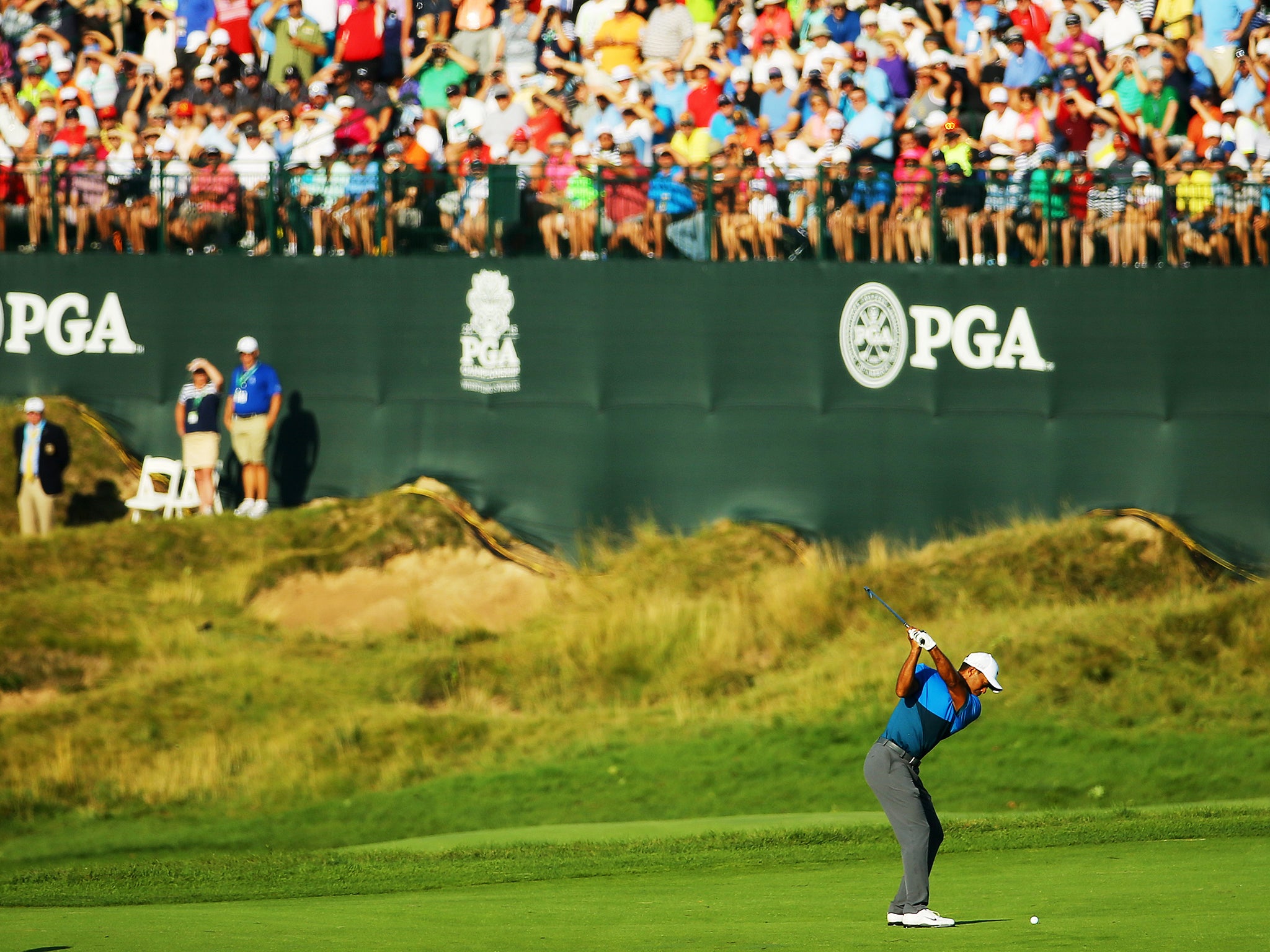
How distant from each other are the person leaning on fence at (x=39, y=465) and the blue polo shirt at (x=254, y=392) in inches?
90.0

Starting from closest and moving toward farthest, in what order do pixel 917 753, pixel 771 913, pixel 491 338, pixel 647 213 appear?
pixel 917 753, pixel 771 913, pixel 647 213, pixel 491 338

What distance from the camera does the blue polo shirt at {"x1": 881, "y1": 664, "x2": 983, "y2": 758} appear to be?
9.20m

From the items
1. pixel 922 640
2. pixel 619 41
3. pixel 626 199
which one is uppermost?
pixel 619 41

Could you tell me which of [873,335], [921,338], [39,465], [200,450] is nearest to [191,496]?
[200,450]

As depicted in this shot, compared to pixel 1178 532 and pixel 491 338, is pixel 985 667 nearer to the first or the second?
pixel 1178 532

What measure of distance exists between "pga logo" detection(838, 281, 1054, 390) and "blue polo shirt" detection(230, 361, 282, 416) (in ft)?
23.7

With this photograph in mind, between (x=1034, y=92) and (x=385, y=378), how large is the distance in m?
8.91

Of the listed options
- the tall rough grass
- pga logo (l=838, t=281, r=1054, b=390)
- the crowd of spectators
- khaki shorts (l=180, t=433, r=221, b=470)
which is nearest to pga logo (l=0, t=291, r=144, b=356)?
the crowd of spectators

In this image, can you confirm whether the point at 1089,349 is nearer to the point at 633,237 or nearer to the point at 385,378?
the point at 633,237

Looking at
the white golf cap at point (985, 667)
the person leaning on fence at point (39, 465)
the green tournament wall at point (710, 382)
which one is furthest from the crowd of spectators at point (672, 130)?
the white golf cap at point (985, 667)

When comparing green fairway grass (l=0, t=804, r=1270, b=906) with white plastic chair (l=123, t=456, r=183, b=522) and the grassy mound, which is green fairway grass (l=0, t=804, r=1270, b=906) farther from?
white plastic chair (l=123, t=456, r=183, b=522)

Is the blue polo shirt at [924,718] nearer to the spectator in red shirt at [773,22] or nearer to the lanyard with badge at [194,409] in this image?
the spectator in red shirt at [773,22]

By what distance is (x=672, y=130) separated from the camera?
2236cm

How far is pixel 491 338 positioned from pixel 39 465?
593cm
